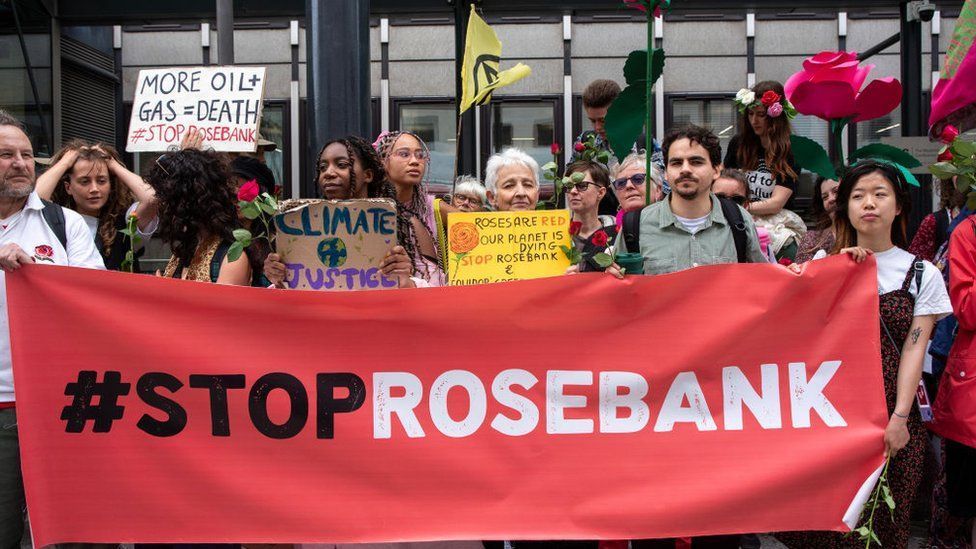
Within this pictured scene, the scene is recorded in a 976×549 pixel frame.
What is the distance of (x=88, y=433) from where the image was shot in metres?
3.38

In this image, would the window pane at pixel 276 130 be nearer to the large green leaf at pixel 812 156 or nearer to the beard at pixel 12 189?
the beard at pixel 12 189

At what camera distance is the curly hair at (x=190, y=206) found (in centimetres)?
393

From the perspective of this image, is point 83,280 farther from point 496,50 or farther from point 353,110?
point 496,50

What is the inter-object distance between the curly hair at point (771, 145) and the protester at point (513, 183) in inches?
Result: 72.7

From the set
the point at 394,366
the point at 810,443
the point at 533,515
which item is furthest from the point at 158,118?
the point at 810,443

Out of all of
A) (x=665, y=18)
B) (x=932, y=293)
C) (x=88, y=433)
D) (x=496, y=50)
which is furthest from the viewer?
(x=665, y=18)

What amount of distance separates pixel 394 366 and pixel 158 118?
4.30m

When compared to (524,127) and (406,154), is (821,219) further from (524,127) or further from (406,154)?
(524,127)

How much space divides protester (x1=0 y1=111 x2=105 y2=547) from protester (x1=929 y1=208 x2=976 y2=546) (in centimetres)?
353

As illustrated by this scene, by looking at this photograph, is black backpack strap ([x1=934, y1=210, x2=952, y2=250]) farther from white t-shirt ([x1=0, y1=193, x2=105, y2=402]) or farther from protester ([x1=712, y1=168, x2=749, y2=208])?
white t-shirt ([x1=0, y1=193, x2=105, y2=402])

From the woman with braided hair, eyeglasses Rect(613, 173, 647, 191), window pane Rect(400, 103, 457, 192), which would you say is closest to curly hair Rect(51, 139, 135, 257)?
the woman with braided hair

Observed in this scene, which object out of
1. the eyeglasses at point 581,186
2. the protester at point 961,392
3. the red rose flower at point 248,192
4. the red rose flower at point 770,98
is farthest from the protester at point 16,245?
the red rose flower at point 770,98

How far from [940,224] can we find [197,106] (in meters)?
5.01

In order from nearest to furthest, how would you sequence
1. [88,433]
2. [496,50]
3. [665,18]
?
[88,433] → [496,50] → [665,18]
